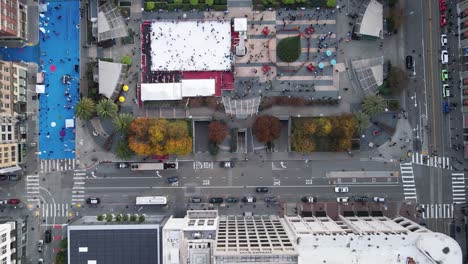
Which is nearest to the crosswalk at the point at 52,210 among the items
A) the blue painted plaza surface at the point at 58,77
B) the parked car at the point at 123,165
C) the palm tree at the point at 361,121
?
the blue painted plaza surface at the point at 58,77

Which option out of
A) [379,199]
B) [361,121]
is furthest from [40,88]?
[379,199]

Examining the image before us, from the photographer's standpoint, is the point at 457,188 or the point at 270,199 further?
the point at 457,188

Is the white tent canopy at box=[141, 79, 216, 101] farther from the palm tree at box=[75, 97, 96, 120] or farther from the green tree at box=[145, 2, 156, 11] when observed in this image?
the green tree at box=[145, 2, 156, 11]

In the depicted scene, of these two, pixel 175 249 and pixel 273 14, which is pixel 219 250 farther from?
pixel 273 14

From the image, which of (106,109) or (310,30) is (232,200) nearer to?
(106,109)

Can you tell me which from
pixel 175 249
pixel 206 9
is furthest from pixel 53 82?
pixel 175 249

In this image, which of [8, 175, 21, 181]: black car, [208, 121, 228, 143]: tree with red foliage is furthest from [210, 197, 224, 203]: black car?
[8, 175, 21, 181]: black car
